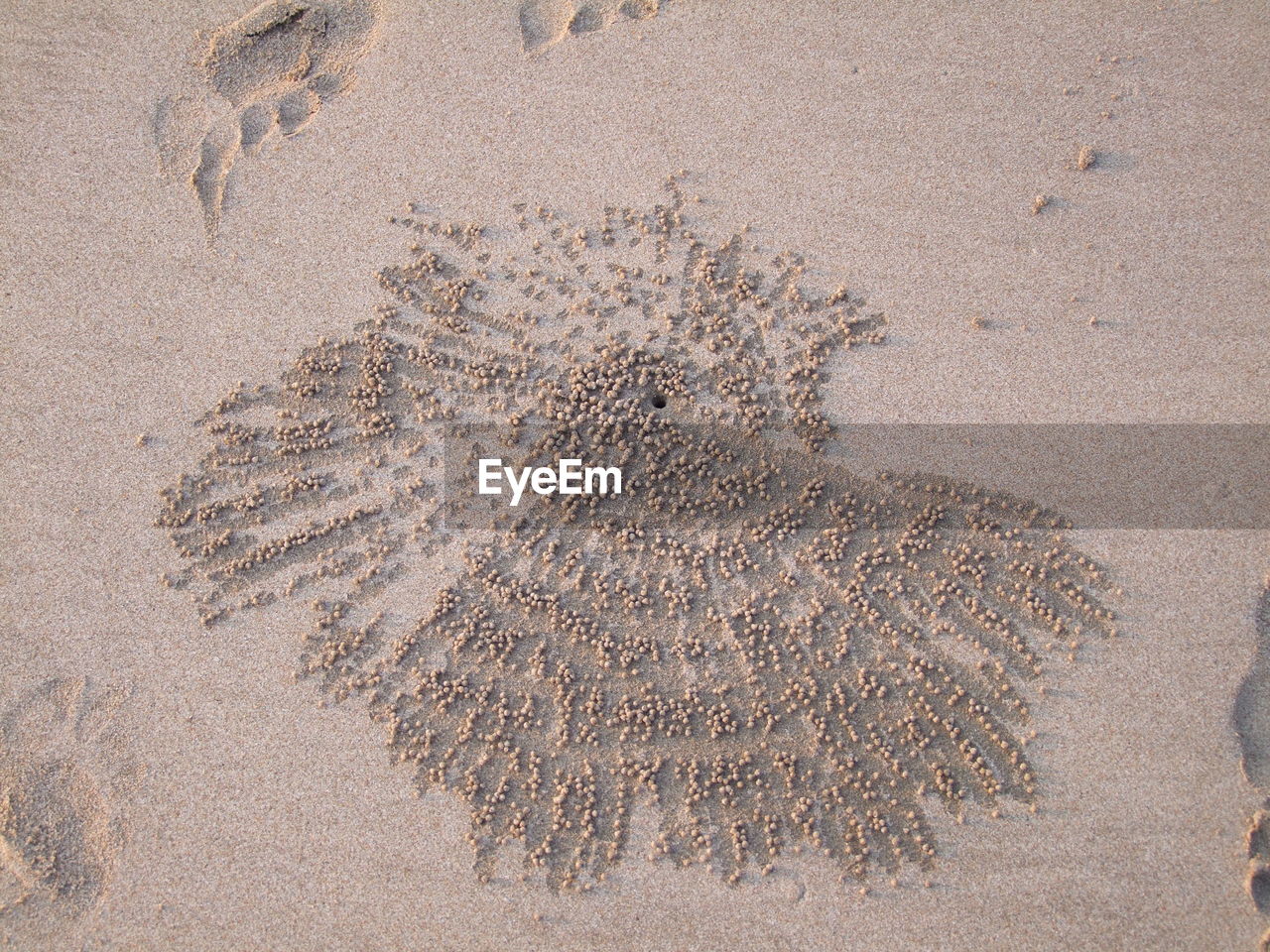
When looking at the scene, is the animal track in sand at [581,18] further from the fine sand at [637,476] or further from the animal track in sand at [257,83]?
the animal track in sand at [257,83]

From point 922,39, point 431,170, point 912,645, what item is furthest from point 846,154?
point 912,645

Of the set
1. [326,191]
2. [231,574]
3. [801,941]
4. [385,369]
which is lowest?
[801,941]

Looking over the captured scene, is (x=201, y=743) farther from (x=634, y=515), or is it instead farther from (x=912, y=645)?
(x=912, y=645)

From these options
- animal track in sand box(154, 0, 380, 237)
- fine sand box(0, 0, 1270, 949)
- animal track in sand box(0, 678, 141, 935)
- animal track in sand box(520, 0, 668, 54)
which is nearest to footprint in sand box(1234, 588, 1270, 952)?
fine sand box(0, 0, 1270, 949)

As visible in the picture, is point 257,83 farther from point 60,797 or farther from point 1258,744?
point 1258,744

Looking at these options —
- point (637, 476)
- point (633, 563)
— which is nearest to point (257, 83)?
point (637, 476)
